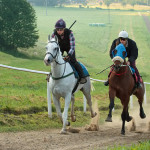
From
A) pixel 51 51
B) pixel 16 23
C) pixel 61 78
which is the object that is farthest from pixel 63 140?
pixel 16 23

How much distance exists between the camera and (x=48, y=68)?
3578 cm

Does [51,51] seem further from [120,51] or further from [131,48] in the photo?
[131,48]

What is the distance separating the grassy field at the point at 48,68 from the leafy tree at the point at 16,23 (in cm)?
160

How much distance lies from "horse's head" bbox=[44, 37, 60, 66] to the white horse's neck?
0.18 meters

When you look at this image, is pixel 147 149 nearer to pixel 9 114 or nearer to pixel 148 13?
pixel 9 114

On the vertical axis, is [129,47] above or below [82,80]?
above

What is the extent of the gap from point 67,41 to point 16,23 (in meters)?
50.2

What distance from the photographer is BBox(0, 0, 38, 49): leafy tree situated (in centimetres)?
5950

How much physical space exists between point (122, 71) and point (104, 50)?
63691 millimetres

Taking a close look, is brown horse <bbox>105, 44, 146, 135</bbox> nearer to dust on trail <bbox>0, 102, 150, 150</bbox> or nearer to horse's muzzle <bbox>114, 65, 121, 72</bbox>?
horse's muzzle <bbox>114, 65, 121, 72</bbox>

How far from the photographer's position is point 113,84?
1109 centimetres

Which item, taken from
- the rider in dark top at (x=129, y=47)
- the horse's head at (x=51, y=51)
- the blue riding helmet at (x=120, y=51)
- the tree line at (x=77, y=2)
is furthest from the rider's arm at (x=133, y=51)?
the tree line at (x=77, y=2)

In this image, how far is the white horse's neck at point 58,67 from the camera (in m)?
10.3

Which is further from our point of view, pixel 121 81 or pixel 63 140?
pixel 121 81
